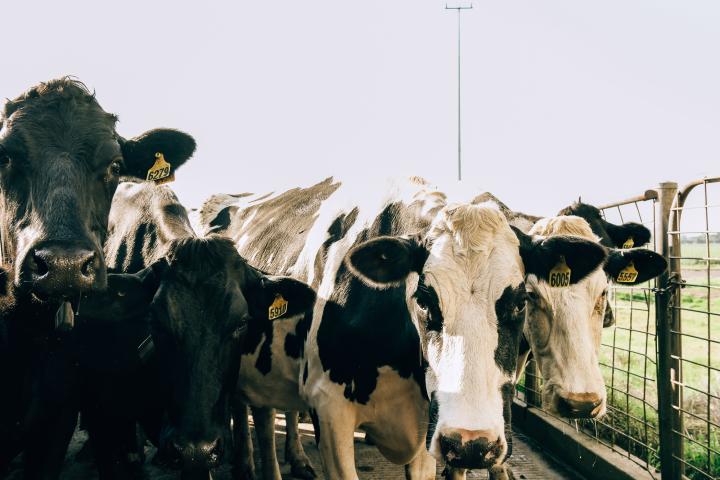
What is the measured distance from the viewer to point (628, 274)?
3955 millimetres

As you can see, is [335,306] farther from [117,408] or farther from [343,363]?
[117,408]

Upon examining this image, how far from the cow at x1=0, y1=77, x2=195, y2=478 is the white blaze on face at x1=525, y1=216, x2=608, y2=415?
2.28 m

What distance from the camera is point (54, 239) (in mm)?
2482

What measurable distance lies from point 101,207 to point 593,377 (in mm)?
2717

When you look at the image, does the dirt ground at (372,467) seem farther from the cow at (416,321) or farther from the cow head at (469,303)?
the cow head at (469,303)

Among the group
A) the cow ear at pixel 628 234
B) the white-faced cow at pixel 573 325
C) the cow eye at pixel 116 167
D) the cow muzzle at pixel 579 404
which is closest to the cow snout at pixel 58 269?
the cow eye at pixel 116 167

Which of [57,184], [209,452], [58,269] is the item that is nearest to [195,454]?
[209,452]

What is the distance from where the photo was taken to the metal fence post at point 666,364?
4.07 meters

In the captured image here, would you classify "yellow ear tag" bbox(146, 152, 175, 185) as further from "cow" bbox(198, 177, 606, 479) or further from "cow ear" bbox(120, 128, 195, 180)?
"cow" bbox(198, 177, 606, 479)

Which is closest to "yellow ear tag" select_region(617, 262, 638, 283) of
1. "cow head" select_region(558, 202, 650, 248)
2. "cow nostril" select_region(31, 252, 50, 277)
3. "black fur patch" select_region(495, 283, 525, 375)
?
Answer: "cow head" select_region(558, 202, 650, 248)

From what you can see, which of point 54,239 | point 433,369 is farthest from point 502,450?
point 54,239

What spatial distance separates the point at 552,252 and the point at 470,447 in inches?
42.2

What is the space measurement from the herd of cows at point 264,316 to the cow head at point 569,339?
0.01m

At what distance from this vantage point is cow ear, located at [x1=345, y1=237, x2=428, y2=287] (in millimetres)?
2879
